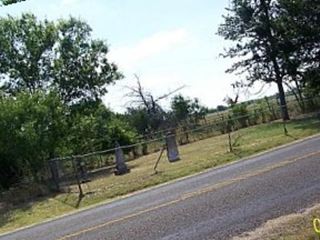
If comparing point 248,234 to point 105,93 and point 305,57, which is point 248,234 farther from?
point 305,57

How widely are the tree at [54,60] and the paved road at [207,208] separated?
22.6 metres

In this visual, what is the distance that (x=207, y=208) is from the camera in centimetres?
1179

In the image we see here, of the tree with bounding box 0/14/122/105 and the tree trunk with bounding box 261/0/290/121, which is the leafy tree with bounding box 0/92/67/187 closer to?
the tree with bounding box 0/14/122/105

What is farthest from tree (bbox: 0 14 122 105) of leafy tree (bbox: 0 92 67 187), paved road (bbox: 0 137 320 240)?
paved road (bbox: 0 137 320 240)

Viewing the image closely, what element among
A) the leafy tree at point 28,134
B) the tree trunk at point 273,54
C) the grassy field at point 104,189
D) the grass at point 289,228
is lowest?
the grass at point 289,228

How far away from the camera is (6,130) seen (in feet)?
80.6

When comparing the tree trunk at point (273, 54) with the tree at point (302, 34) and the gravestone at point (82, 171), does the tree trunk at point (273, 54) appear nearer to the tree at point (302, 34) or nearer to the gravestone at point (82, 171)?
the tree at point (302, 34)

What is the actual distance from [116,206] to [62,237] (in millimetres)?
4058

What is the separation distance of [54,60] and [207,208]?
2868 cm

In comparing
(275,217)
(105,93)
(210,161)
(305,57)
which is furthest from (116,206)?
(305,57)

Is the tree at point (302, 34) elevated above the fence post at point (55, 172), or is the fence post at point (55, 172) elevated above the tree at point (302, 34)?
the tree at point (302, 34)

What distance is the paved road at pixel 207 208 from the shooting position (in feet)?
33.1

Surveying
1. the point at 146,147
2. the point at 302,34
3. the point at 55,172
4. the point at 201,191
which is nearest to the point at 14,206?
the point at 55,172

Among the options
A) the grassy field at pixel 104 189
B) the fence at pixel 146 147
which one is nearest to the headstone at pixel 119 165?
the fence at pixel 146 147
